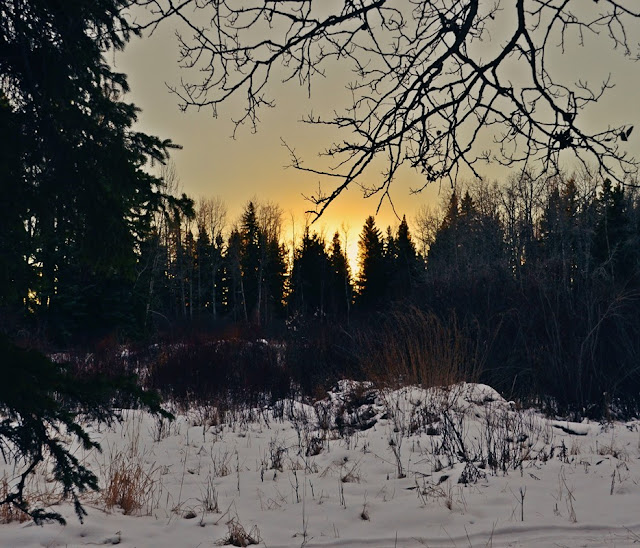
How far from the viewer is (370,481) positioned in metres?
4.61

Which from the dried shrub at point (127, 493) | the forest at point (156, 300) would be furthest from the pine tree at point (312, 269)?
the dried shrub at point (127, 493)

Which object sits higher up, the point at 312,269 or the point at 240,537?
the point at 312,269

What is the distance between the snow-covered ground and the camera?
3395 mm

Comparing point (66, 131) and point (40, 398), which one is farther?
point (66, 131)

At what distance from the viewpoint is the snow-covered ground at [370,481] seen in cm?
339

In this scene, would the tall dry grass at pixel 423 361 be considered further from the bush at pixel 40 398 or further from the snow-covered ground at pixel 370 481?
the bush at pixel 40 398

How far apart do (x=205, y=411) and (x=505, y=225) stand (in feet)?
111

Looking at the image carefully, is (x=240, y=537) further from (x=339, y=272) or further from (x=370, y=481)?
(x=339, y=272)

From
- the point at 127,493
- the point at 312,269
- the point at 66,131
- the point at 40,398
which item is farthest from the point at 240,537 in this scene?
the point at 312,269

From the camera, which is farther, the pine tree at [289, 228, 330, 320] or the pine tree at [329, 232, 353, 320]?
the pine tree at [329, 232, 353, 320]

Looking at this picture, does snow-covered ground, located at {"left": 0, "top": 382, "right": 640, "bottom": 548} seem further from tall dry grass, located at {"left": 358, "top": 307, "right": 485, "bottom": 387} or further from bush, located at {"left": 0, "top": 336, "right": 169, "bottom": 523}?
bush, located at {"left": 0, "top": 336, "right": 169, "bottom": 523}

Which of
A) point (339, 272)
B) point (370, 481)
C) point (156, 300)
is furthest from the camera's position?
point (339, 272)

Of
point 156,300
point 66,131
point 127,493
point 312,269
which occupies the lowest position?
point 127,493

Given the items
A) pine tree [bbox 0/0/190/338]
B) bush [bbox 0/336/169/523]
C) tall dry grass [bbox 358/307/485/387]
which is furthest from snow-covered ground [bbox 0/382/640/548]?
pine tree [bbox 0/0/190/338]
